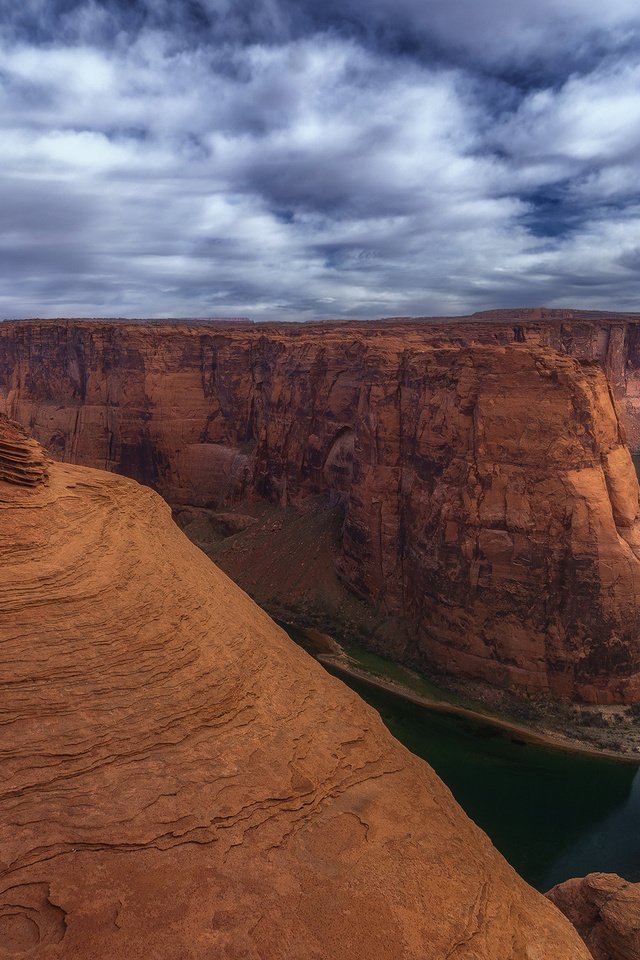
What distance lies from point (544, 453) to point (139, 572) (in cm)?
2161

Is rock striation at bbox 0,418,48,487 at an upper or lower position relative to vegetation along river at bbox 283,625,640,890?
upper

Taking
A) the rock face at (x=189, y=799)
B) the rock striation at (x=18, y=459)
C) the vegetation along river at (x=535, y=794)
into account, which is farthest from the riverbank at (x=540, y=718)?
the rock striation at (x=18, y=459)

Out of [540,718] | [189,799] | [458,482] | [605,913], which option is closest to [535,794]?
[540,718]

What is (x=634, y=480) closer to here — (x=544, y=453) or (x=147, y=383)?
(x=544, y=453)

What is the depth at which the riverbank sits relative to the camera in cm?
2650

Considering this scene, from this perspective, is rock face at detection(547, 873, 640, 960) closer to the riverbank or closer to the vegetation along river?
the vegetation along river

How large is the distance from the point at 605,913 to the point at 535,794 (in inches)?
584

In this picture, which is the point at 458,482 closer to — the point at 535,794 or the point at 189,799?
the point at 535,794

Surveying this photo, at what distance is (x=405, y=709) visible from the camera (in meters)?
30.2

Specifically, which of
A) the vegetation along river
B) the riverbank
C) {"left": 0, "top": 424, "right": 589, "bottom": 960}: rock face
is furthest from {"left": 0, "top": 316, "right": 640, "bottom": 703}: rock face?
{"left": 0, "top": 424, "right": 589, "bottom": 960}: rock face

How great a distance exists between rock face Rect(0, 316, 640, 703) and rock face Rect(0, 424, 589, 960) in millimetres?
17952

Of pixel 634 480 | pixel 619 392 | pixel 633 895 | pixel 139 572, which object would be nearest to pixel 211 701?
pixel 139 572

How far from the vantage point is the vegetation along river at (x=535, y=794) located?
21281 millimetres

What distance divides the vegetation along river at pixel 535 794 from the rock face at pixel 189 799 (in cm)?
1248
